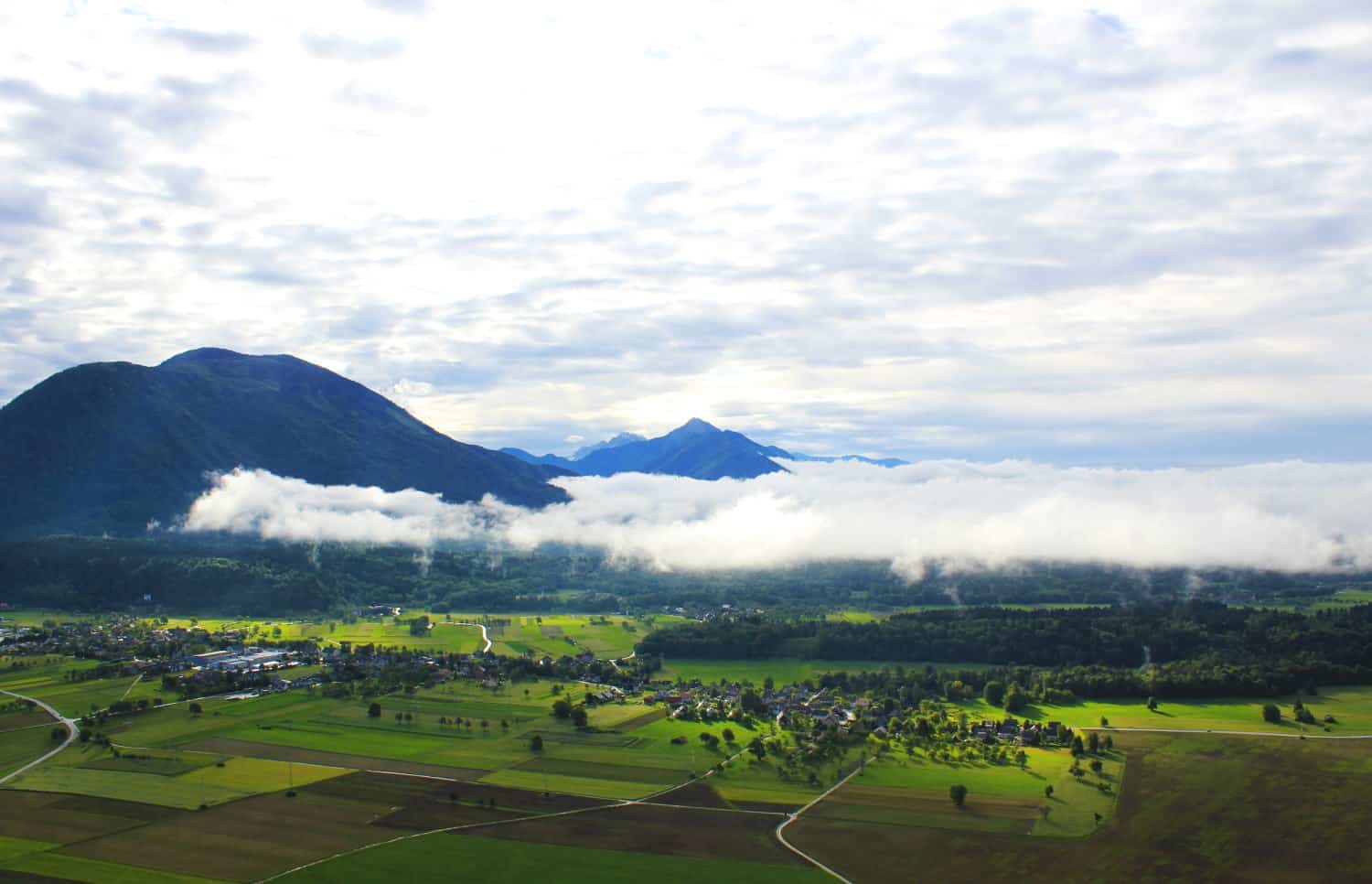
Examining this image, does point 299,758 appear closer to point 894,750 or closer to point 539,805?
point 539,805

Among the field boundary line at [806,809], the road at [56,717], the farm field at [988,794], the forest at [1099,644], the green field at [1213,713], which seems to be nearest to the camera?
the field boundary line at [806,809]

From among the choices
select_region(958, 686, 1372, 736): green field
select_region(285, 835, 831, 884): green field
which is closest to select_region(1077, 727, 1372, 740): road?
select_region(958, 686, 1372, 736): green field

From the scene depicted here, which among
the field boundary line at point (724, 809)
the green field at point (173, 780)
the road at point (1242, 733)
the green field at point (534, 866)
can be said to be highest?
the green field at point (173, 780)

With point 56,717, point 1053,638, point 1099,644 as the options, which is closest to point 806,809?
point 56,717

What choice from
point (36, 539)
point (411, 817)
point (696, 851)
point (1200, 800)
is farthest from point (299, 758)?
point (36, 539)

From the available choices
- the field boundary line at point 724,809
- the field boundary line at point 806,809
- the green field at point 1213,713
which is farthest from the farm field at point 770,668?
the field boundary line at point 724,809

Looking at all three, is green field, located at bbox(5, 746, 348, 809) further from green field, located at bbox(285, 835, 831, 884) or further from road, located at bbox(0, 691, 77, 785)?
green field, located at bbox(285, 835, 831, 884)

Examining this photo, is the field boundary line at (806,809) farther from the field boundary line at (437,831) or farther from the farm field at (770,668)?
the farm field at (770,668)
